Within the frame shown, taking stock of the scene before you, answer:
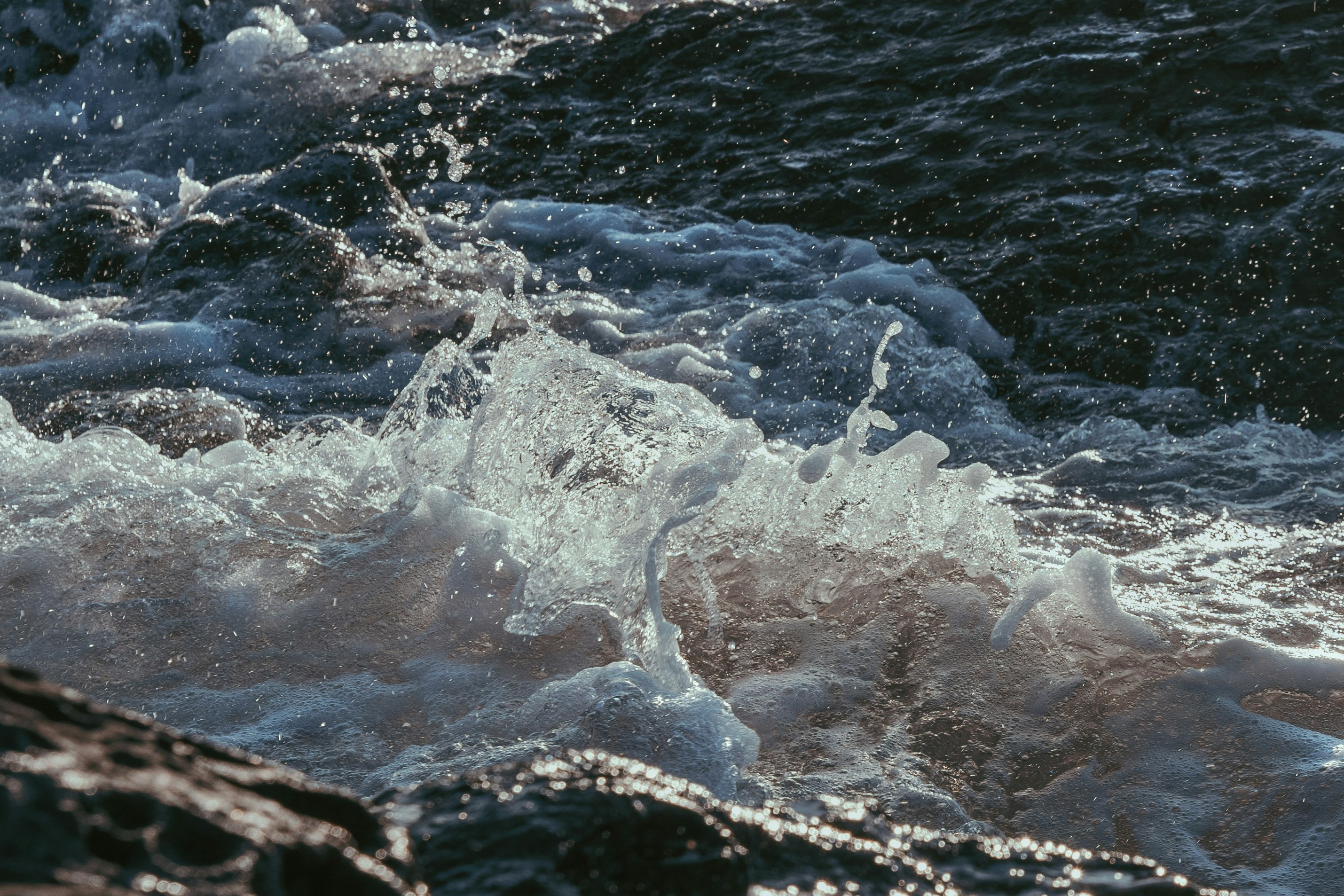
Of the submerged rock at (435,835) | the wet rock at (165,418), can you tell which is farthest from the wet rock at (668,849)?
the wet rock at (165,418)

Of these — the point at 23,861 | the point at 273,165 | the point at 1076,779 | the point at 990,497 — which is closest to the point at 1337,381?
the point at 990,497

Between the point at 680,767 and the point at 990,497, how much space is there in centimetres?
207

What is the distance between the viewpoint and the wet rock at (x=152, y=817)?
0.81 meters

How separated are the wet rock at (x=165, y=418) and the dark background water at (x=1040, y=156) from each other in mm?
2885

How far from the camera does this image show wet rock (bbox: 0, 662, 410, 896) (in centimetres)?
81

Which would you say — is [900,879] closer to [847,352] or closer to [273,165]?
[847,352]

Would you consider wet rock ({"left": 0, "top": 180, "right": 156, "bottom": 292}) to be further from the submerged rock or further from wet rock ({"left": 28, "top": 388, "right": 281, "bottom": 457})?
the submerged rock

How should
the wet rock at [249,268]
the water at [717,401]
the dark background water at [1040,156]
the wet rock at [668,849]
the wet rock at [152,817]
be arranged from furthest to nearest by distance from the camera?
the wet rock at [249,268] < the dark background water at [1040,156] < the water at [717,401] < the wet rock at [668,849] < the wet rock at [152,817]

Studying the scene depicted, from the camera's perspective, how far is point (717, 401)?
468 centimetres

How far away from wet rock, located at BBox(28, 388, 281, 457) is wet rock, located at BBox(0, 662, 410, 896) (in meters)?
3.34

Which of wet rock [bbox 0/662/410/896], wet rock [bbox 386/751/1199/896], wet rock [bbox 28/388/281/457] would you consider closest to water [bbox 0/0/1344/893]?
wet rock [bbox 28/388/281/457]

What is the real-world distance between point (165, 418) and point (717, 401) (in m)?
2.08

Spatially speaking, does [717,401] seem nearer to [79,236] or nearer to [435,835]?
[435,835]

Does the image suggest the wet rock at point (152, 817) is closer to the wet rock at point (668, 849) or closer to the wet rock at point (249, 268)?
the wet rock at point (668, 849)
